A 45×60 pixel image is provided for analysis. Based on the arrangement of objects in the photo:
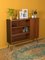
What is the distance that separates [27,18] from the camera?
4.39 meters

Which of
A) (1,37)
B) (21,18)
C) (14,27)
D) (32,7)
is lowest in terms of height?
(1,37)

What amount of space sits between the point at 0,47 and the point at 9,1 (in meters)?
1.53

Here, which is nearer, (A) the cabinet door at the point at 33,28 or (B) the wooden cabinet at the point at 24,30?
(B) the wooden cabinet at the point at 24,30

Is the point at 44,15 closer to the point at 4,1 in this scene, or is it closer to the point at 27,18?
the point at 27,18

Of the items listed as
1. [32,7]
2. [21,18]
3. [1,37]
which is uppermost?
[32,7]

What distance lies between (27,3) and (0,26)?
4.41 ft

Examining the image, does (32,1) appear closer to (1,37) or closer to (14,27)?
(14,27)

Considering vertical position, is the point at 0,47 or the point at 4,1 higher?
the point at 4,1

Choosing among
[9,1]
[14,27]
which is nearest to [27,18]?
[14,27]

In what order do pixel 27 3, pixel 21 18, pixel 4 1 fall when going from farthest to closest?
1. pixel 27 3
2. pixel 21 18
3. pixel 4 1

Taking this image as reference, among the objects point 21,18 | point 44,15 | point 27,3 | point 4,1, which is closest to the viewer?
point 4,1

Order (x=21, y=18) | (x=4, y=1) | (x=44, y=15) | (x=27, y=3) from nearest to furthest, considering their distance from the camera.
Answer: (x=4, y=1) → (x=21, y=18) → (x=27, y=3) → (x=44, y=15)

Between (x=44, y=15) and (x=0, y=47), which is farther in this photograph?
(x=44, y=15)

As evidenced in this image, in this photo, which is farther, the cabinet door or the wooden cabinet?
the cabinet door
